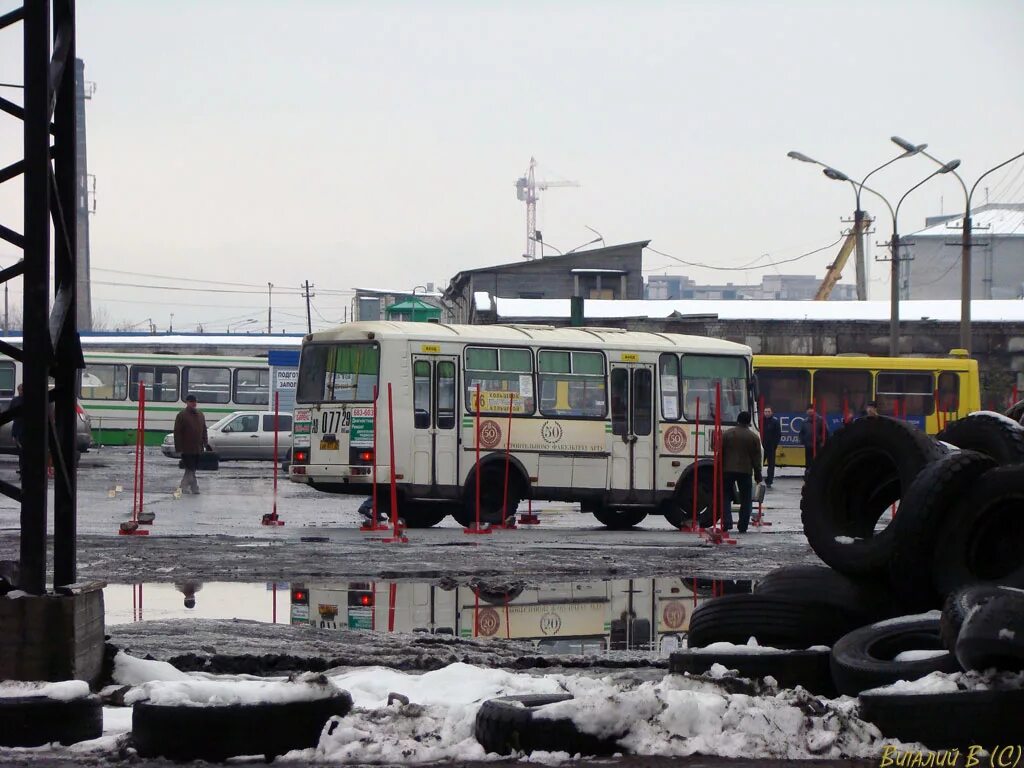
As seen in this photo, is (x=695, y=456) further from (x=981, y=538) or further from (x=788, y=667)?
(x=788, y=667)

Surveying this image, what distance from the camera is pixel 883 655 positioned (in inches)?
295

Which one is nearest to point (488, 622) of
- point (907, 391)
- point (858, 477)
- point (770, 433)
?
point (858, 477)

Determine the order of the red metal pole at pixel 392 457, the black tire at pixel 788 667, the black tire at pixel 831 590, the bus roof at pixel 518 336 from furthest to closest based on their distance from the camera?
the bus roof at pixel 518 336
the red metal pole at pixel 392 457
the black tire at pixel 831 590
the black tire at pixel 788 667

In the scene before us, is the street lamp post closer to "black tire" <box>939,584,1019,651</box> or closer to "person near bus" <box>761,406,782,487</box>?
"person near bus" <box>761,406,782,487</box>

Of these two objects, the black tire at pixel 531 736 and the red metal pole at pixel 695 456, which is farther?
the red metal pole at pixel 695 456

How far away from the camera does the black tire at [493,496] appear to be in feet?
71.2

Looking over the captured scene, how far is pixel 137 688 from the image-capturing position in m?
7.34

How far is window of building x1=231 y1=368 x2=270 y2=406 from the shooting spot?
4894 centimetres

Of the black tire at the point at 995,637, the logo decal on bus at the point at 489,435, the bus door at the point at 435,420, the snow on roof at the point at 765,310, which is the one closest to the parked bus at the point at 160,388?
the snow on roof at the point at 765,310

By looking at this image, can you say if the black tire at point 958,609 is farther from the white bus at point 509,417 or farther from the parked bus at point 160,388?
the parked bus at point 160,388

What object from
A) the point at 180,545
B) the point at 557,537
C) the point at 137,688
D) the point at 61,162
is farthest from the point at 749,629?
the point at 557,537

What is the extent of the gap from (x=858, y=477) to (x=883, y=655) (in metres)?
3.56

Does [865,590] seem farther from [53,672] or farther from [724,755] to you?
[53,672]

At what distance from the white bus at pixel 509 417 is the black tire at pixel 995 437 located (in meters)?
11.5
